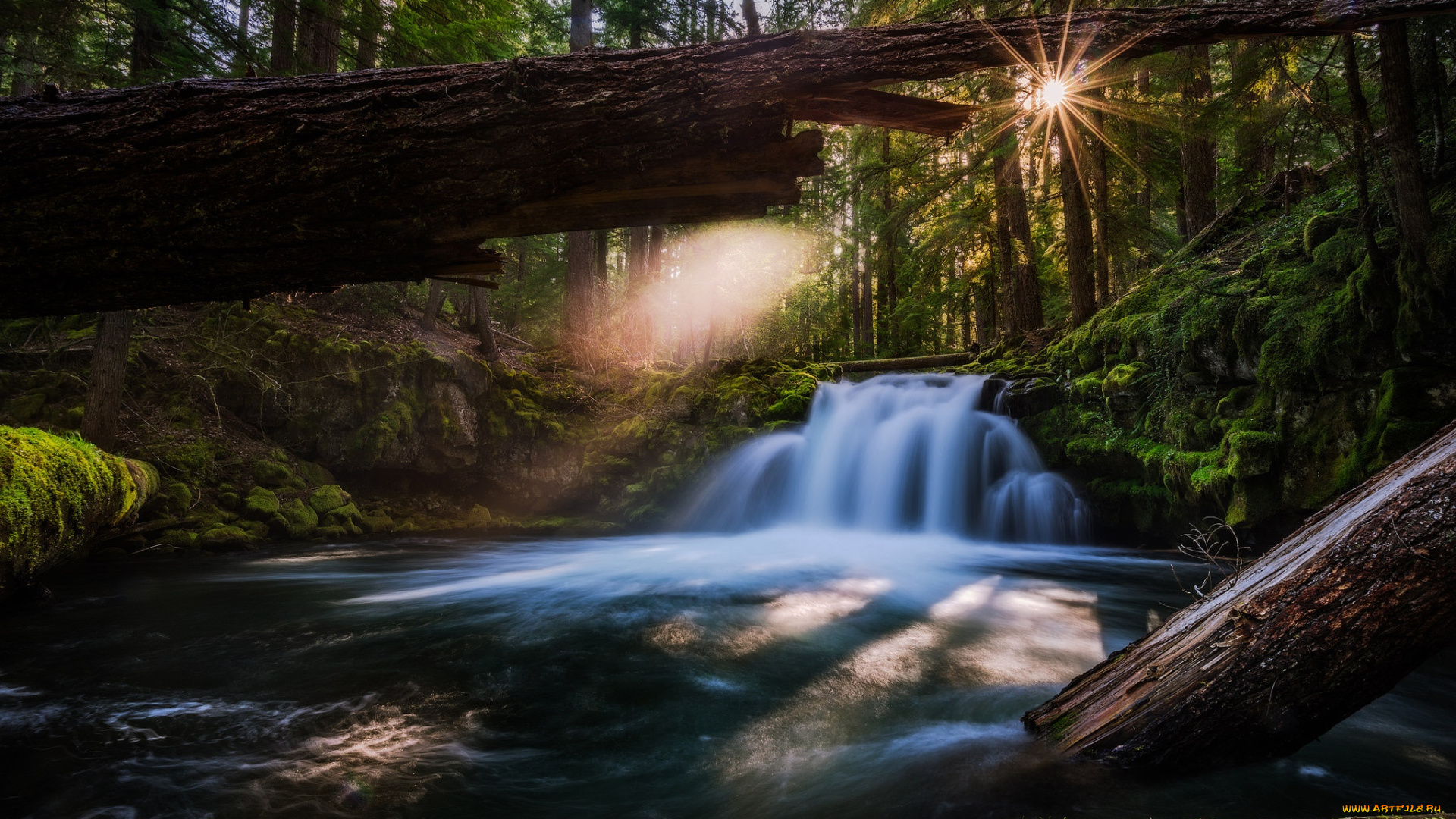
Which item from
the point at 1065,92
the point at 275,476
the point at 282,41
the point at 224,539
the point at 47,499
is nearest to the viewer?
the point at 47,499

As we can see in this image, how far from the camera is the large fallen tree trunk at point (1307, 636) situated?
2.08 metres

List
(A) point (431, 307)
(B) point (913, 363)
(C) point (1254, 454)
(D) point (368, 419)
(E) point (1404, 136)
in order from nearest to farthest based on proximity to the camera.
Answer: (E) point (1404, 136) < (C) point (1254, 454) < (D) point (368, 419) < (A) point (431, 307) < (B) point (913, 363)

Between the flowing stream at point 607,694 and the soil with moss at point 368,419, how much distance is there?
172 cm

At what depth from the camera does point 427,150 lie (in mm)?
2254

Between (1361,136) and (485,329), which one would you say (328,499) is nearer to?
(485,329)

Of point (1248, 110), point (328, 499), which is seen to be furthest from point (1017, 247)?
point (328, 499)

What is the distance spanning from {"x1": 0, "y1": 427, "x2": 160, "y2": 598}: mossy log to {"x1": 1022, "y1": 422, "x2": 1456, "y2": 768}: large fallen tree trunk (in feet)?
25.7

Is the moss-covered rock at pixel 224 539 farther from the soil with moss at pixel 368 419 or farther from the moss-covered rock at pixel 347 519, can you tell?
the moss-covered rock at pixel 347 519

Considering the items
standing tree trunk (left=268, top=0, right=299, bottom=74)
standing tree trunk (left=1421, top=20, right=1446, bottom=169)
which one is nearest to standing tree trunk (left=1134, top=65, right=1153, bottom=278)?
standing tree trunk (left=1421, top=20, right=1446, bottom=169)

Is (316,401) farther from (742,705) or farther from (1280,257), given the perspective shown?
(1280,257)

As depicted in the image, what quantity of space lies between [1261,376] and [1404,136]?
2.68 meters

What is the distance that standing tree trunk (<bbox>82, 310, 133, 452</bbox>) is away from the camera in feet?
26.1

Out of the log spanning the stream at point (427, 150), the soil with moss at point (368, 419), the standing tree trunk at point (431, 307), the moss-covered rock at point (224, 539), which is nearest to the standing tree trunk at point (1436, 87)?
the log spanning the stream at point (427, 150)

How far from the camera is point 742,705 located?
13.7 feet
